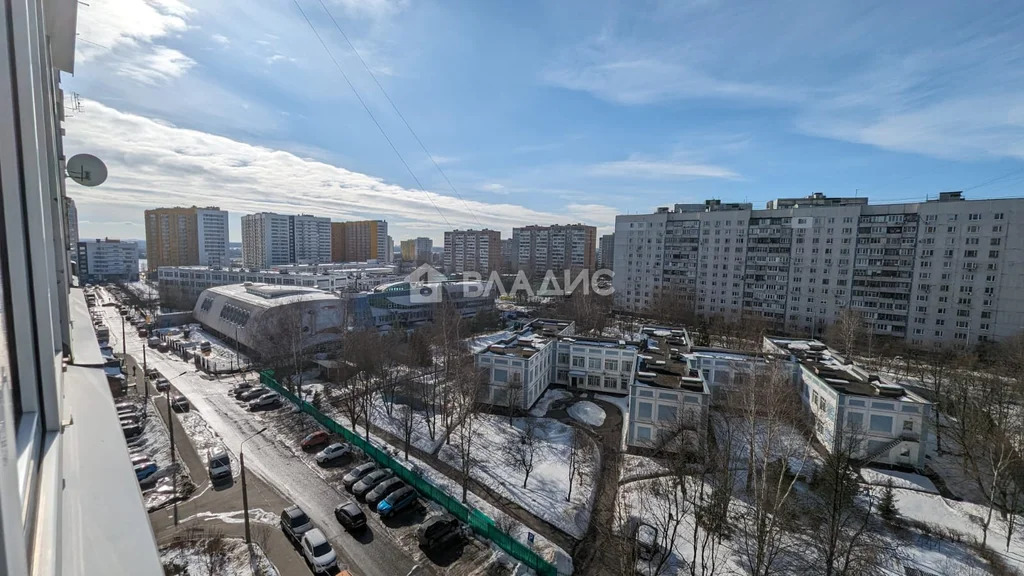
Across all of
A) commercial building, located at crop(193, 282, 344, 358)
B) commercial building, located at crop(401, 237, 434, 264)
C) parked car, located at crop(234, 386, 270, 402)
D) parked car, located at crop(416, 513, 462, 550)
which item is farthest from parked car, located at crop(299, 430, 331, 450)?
commercial building, located at crop(401, 237, 434, 264)

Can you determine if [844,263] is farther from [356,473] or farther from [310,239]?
[310,239]

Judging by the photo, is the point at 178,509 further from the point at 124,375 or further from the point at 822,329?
the point at 822,329

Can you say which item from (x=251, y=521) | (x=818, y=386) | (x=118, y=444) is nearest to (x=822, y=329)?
(x=818, y=386)

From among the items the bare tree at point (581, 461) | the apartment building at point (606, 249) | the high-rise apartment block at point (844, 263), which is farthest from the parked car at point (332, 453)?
the apartment building at point (606, 249)

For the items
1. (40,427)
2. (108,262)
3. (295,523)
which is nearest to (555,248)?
(295,523)

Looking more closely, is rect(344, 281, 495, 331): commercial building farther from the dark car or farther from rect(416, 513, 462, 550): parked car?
rect(416, 513, 462, 550): parked car
